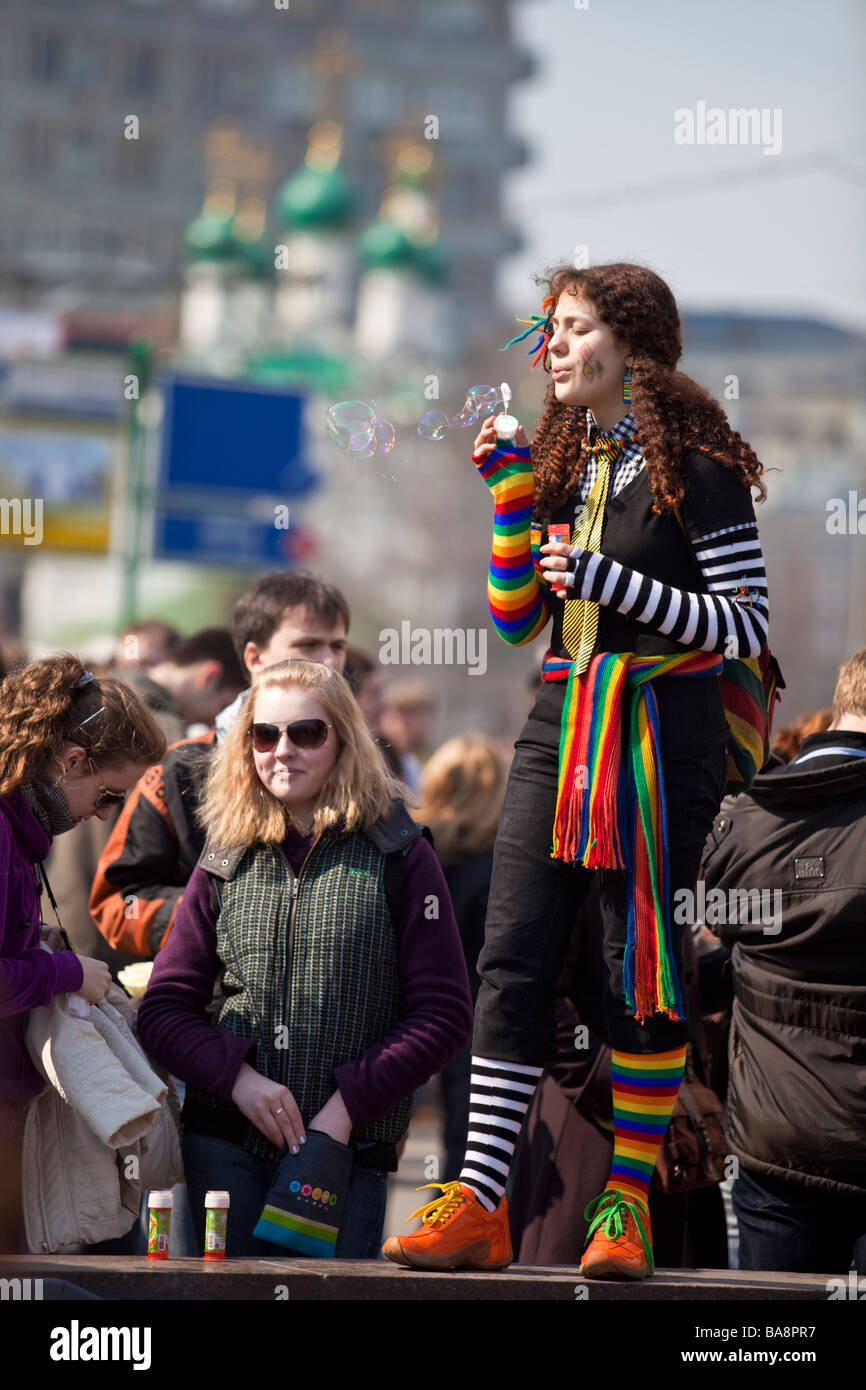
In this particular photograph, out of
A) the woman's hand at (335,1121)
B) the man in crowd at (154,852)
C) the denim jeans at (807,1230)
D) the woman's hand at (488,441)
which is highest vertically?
the woman's hand at (488,441)

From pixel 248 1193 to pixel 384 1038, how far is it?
1.32 ft

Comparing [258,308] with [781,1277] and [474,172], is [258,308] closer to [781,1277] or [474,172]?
[474,172]

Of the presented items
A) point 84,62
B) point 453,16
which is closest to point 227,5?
point 84,62

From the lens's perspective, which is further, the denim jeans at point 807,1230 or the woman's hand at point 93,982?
the denim jeans at point 807,1230

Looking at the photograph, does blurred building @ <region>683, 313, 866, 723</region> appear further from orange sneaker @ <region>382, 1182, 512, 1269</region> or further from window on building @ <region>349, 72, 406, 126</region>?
orange sneaker @ <region>382, 1182, 512, 1269</region>

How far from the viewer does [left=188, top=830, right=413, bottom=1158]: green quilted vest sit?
3947 millimetres

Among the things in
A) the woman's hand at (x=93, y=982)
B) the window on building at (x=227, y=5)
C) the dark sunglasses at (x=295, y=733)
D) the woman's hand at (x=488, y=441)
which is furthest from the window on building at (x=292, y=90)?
the woman's hand at (x=93, y=982)

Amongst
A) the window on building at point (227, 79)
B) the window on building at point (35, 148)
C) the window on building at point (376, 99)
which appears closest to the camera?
→ the window on building at point (35, 148)

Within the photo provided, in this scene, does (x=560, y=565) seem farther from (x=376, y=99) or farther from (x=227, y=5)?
(x=376, y=99)

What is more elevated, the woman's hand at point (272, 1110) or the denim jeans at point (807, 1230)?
the woman's hand at point (272, 1110)

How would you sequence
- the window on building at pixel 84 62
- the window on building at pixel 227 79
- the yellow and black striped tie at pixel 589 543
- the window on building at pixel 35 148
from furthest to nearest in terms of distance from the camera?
1. the window on building at pixel 227 79
2. the window on building at pixel 84 62
3. the window on building at pixel 35 148
4. the yellow and black striped tie at pixel 589 543

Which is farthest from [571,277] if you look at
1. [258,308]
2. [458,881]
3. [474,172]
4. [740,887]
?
[474,172]

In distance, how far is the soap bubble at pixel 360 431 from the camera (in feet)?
14.9

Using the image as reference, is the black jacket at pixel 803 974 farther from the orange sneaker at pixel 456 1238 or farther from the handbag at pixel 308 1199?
the handbag at pixel 308 1199
